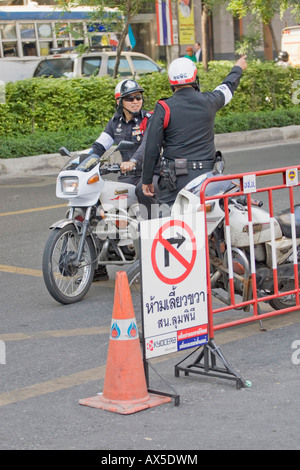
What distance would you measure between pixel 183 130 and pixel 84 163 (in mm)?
982

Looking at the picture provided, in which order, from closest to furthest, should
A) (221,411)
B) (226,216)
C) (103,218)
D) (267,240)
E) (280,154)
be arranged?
(221,411)
(226,216)
(267,240)
(103,218)
(280,154)

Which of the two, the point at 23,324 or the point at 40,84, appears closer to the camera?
the point at 23,324

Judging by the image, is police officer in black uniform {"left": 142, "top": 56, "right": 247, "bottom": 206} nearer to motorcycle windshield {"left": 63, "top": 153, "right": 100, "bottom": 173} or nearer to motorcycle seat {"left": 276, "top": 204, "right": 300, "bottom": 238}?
motorcycle windshield {"left": 63, "top": 153, "right": 100, "bottom": 173}

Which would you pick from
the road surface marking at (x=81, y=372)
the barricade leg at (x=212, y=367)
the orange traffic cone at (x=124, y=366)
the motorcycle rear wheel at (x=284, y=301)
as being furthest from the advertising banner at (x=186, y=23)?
the orange traffic cone at (x=124, y=366)

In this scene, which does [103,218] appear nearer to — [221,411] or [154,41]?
[221,411]

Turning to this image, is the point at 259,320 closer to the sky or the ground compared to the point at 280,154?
closer to the sky

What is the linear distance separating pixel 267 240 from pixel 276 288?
364mm

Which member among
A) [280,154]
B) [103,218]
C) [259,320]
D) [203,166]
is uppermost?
[203,166]

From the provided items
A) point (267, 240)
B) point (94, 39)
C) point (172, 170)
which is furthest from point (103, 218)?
point (94, 39)

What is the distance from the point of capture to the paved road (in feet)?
14.8

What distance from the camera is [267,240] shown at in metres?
6.45

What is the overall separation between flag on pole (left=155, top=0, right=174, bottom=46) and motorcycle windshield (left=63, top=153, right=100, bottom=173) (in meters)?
13.6

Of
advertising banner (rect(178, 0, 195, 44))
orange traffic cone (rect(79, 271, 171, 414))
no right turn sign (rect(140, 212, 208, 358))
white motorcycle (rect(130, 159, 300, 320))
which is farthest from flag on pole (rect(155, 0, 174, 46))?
orange traffic cone (rect(79, 271, 171, 414))

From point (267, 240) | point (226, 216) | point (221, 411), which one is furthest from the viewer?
point (267, 240)
